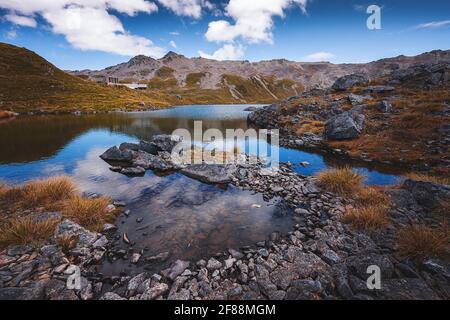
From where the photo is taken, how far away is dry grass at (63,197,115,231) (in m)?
9.84

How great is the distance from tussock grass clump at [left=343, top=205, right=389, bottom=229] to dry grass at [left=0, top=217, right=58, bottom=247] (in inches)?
509

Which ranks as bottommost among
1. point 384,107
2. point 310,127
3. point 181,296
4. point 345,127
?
point 181,296

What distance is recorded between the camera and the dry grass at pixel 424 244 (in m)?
6.93

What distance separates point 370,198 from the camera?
1179 centimetres

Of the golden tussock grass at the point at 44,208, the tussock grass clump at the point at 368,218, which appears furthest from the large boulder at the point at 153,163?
the tussock grass clump at the point at 368,218

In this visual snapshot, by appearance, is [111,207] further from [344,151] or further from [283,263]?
[344,151]

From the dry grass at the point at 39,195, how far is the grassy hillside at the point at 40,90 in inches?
2915

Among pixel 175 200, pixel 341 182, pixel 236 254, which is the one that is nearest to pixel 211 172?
pixel 175 200

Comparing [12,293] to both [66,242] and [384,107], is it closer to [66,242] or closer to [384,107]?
[66,242]

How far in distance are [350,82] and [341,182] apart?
2259 inches

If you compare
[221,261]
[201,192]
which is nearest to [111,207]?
[201,192]

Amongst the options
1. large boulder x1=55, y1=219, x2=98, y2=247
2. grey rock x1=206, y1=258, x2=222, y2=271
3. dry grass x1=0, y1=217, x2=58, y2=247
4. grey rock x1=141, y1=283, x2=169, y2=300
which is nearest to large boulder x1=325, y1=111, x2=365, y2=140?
grey rock x1=206, y1=258, x2=222, y2=271

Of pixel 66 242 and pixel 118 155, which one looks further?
pixel 118 155

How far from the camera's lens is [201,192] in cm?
1479
